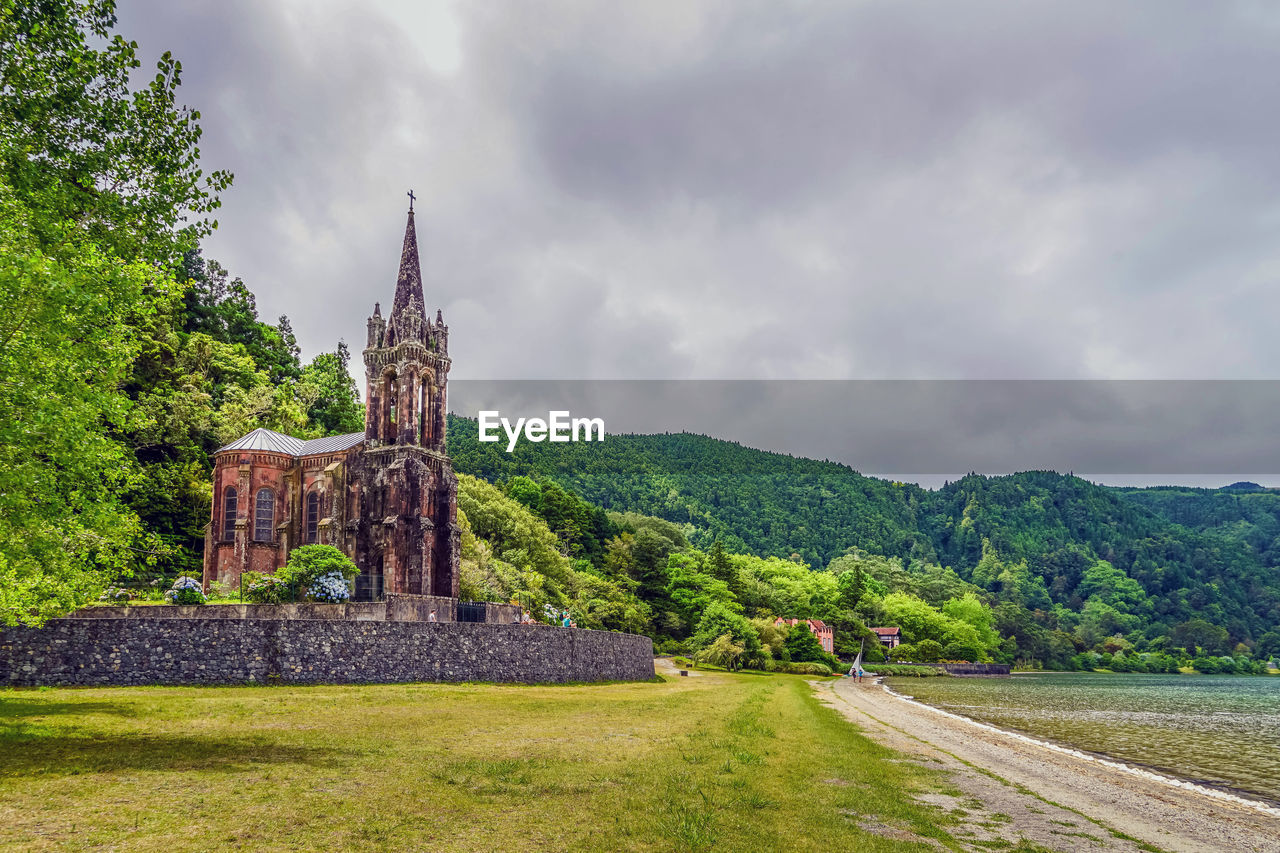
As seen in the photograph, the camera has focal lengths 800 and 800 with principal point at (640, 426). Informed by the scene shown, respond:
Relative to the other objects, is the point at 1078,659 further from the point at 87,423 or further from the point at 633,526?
the point at 87,423

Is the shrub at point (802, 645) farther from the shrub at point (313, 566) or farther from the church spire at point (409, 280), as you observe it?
the shrub at point (313, 566)

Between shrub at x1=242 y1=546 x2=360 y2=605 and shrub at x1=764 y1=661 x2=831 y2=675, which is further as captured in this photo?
shrub at x1=764 y1=661 x2=831 y2=675

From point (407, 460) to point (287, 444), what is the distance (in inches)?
307

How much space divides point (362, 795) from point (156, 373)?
53.0 metres

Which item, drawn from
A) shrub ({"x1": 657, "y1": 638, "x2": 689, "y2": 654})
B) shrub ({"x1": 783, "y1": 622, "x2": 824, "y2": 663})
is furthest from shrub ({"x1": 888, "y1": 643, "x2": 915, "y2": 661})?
shrub ({"x1": 657, "y1": 638, "x2": 689, "y2": 654})

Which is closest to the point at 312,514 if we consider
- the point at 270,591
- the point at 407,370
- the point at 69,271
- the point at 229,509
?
the point at 229,509

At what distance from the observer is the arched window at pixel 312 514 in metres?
46.6

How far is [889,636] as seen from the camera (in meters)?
122

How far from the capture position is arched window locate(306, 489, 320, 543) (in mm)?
46625

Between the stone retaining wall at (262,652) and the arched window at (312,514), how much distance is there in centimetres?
1719

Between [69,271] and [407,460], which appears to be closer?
[69,271]

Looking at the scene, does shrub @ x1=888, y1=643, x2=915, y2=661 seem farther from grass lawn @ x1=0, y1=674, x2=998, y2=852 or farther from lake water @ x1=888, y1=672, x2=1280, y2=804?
grass lawn @ x1=0, y1=674, x2=998, y2=852

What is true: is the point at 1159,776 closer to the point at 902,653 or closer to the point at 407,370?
the point at 407,370

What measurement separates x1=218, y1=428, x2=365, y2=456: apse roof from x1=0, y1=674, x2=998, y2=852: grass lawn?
79.1ft
